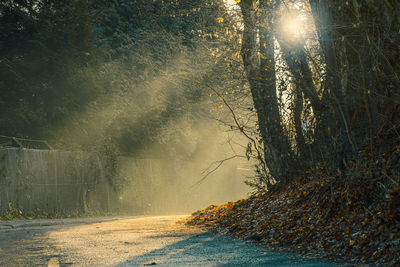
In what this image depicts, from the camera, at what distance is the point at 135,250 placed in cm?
885

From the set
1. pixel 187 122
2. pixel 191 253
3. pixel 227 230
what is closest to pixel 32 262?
pixel 191 253

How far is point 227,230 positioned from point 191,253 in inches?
121

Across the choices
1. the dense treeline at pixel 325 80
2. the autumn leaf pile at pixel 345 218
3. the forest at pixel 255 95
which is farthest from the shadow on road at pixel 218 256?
the dense treeline at pixel 325 80

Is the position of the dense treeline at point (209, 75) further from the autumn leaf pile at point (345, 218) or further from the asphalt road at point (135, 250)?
the asphalt road at point (135, 250)

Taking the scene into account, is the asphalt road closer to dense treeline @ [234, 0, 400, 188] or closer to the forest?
the forest

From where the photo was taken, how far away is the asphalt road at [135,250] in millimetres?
7393

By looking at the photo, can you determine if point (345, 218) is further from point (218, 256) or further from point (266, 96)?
point (266, 96)

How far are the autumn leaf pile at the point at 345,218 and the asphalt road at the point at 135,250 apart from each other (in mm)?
416

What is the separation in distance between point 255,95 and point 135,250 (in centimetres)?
608

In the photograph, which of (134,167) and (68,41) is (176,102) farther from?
(68,41)

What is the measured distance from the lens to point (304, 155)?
Result: 12734 millimetres

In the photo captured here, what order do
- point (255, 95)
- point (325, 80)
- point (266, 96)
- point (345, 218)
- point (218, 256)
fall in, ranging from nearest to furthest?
point (345, 218) < point (218, 256) < point (325, 80) < point (266, 96) < point (255, 95)

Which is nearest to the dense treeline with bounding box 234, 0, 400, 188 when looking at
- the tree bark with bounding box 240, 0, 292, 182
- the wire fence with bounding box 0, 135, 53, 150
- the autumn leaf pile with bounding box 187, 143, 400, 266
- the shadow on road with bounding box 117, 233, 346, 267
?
the tree bark with bounding box 240, 0, 292, 182

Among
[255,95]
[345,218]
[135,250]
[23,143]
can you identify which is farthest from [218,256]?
[23,143]
